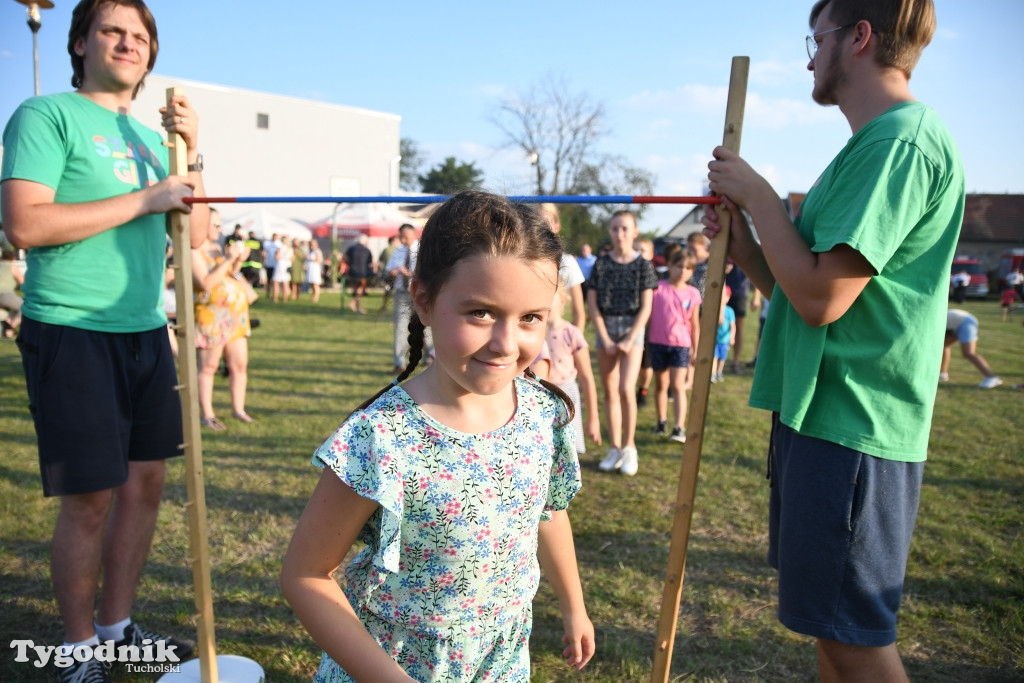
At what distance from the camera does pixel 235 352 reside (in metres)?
6.41

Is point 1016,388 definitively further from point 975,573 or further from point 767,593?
point 767,593

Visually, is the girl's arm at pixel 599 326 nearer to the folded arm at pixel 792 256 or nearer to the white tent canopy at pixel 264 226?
the folded arm at pixel 792 256

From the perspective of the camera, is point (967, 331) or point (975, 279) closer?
point (967, 331)

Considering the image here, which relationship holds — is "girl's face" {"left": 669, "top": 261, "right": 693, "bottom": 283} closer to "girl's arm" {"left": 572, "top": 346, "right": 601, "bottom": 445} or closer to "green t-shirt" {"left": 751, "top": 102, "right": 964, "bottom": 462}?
"girl's arm" {"left": 572, "top": 346, "right": 601, "bottom": 445}

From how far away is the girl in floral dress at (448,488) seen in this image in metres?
1.33

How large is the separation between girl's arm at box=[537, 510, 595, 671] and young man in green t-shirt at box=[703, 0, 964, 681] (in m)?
0.55

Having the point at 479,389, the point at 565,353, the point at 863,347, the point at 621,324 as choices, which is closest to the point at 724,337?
the point at 621,324

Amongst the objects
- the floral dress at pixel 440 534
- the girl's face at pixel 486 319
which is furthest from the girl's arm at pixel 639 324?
the girl's face at pixel 486 319

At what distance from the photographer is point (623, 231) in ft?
18.0

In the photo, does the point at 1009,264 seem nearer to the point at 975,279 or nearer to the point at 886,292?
the point at 975,279

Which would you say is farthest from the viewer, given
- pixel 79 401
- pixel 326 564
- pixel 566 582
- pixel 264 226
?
pixel 264 226

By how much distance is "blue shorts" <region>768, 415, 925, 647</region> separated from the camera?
5.59 feet

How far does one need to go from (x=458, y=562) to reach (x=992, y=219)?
182 ft

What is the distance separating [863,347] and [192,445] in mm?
2140
